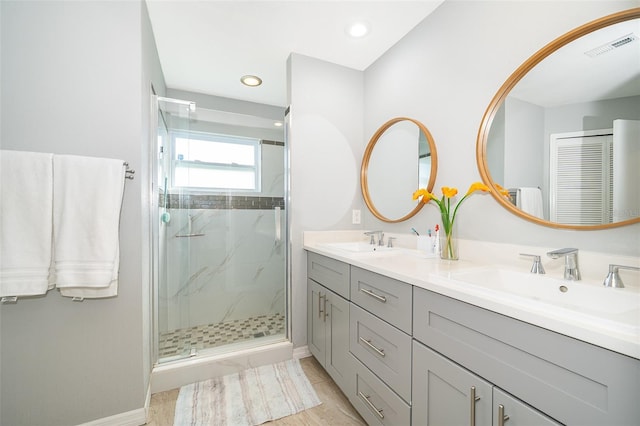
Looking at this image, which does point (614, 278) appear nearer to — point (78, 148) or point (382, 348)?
point (382, 348)

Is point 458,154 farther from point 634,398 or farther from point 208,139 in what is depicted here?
point 208,139

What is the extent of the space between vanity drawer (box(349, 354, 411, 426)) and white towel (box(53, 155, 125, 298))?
1.36 m

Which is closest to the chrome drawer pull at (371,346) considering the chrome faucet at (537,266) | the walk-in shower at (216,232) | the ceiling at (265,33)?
the chrome faucet at (537,266)

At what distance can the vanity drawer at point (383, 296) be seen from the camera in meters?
1.07

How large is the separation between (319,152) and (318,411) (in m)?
1.78

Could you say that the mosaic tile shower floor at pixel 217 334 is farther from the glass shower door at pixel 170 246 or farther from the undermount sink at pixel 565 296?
the undermount sink at pixel 565 296

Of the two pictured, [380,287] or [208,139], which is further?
[208,139]

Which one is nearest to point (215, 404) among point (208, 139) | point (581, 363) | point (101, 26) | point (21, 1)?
point (581, 363)

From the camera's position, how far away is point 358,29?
180 centimetres

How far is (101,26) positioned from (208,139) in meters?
1.06

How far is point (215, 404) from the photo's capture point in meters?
1.56

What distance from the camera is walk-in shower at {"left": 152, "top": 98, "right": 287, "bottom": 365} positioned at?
1.95 meters

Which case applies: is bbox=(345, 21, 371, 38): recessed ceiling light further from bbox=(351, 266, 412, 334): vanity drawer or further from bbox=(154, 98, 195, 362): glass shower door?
bbox=(351, 266, 412, 334): vanity drawer

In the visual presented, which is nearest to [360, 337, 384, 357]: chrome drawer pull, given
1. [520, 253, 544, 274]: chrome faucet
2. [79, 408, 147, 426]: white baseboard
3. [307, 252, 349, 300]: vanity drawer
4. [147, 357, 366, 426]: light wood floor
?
[307, 252, 349, 300]: vanity drawer
